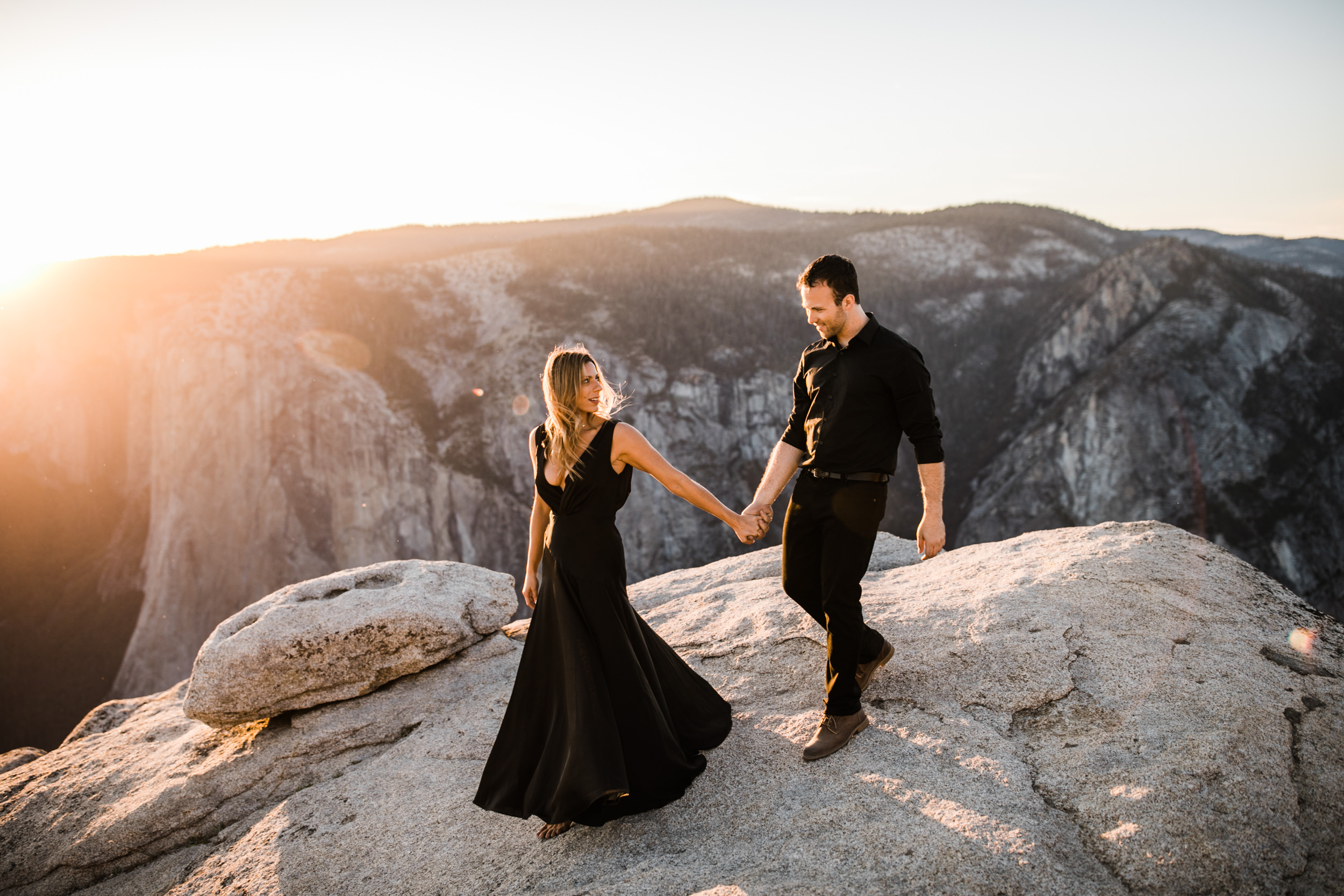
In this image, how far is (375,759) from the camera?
499 cm

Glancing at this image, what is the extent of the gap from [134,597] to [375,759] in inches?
718

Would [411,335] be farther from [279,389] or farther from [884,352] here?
[884,352]

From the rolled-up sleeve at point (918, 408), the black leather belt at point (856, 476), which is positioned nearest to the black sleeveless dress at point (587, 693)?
the black leather belt at point (856, 476)

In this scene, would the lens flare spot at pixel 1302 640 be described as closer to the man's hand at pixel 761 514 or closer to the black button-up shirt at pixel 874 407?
the black button-up shirt at pixel 874 407

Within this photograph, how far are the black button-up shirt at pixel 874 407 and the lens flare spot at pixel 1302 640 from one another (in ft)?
9.00

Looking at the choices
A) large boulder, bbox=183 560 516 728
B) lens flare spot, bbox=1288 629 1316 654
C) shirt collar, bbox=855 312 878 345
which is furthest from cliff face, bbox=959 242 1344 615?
shirt collar, bbox=855 312 878 345

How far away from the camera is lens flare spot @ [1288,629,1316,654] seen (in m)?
4.14

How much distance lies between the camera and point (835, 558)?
3.73 metres

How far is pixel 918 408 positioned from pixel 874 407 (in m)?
0.23

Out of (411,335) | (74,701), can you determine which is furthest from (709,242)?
(74,701)

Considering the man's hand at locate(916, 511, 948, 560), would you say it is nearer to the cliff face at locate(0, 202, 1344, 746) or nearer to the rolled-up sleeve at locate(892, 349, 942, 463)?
the rolled-up sleeve at locate(892, 349, 942, 463)

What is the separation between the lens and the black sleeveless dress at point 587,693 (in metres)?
3.53

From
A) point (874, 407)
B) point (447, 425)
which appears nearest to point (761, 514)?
point (874, 407)

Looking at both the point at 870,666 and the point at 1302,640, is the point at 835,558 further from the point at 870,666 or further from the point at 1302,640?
the point at 1302,640
